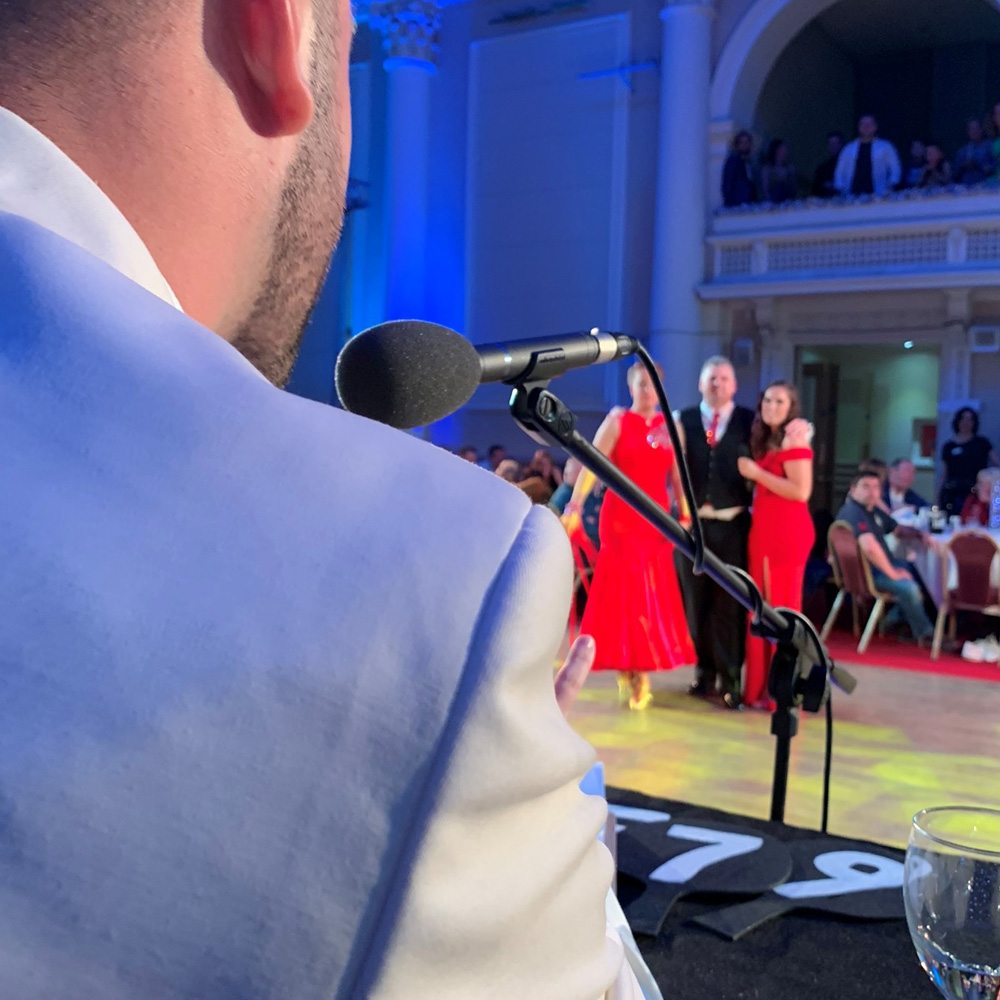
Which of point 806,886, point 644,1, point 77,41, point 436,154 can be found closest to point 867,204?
point 644,1

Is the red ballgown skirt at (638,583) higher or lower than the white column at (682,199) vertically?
lower

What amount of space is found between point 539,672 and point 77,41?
35cm

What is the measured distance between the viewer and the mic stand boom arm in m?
1.17

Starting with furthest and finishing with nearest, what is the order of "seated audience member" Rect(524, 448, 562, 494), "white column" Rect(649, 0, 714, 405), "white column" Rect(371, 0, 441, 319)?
"white column" Rect(371, 0, 441, 319) < "white column" Rect(649, 0, 714, 405) < "seated audience member" Rect(524, 448, 562, 494)

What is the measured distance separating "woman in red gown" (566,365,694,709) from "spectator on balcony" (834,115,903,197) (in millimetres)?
5905

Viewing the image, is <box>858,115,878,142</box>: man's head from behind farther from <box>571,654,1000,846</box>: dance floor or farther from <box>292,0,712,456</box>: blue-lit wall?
<box>571,654,1000,846</box>: dance floor

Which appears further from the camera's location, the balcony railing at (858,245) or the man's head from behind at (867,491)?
the balcony railing at (858,245)

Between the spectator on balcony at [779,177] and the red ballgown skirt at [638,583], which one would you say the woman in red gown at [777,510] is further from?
the spectator on balcony at [779,177]

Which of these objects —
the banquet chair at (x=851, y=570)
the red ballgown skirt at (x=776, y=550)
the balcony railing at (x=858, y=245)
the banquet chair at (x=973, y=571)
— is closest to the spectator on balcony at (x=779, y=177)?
the balcony railing at (x=858, y=245)

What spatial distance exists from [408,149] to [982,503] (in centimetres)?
722

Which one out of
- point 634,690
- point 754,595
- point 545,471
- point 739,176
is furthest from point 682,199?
point 754,595

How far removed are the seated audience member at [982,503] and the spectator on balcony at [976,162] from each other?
3587 mm

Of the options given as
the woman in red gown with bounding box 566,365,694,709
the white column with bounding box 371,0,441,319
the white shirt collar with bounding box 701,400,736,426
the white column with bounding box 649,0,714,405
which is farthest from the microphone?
the white column with bounding box 371,0,441,319

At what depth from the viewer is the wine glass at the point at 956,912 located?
69 centimetres
